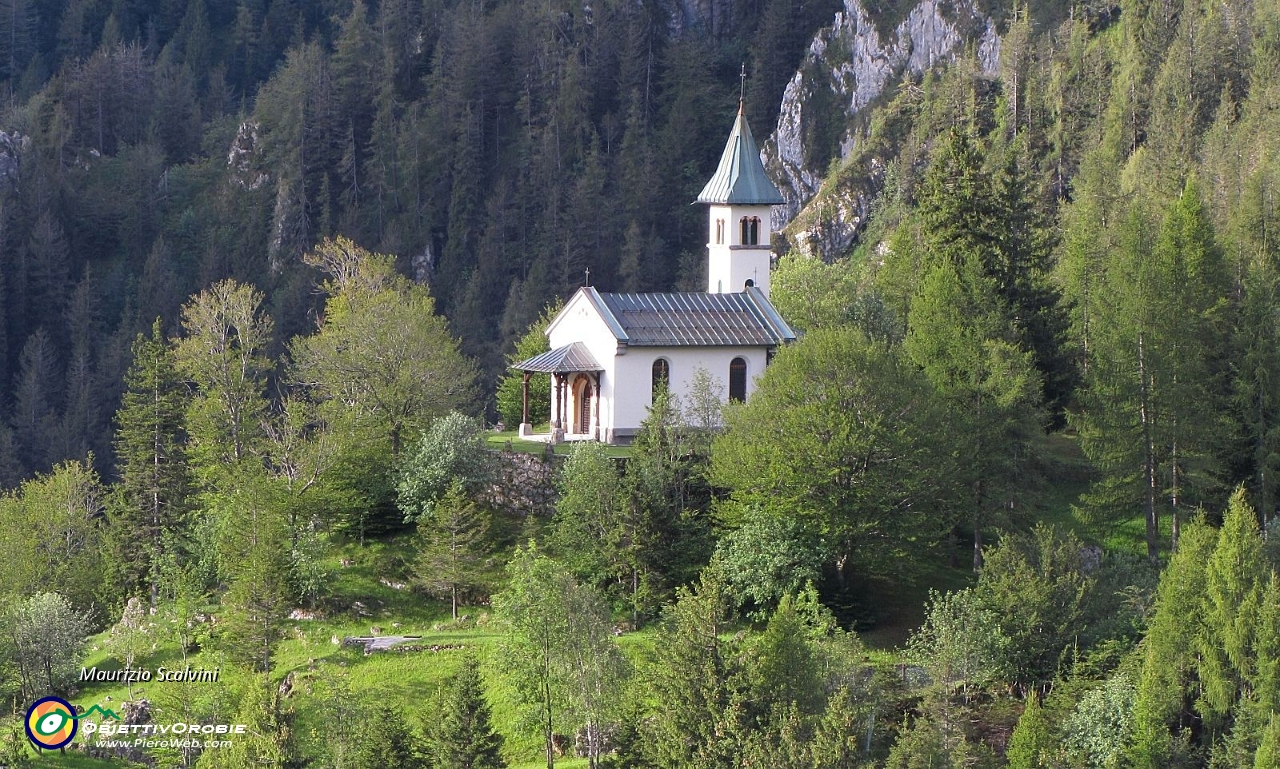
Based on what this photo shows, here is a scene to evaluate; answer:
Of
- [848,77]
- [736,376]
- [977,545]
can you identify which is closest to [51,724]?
[736,376]

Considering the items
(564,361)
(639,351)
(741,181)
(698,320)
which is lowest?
(564,361)

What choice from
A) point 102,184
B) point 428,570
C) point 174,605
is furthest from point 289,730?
point 102,184

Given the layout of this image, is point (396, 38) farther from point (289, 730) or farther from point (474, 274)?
point (289, 730)

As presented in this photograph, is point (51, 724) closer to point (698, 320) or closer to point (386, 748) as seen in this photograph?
point (386, 748)

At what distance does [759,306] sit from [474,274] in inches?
3341

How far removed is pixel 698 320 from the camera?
65188 mm

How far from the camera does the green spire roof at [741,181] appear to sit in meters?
70.8

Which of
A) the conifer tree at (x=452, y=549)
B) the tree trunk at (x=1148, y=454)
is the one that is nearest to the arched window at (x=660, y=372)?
the conifer tree at (x=452, y=549)

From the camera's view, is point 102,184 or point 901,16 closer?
point 901,16

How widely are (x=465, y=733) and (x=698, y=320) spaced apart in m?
22.8

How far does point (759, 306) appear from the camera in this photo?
66125mm

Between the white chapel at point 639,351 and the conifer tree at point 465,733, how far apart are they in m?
18.7

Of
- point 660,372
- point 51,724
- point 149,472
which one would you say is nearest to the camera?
point 51,724

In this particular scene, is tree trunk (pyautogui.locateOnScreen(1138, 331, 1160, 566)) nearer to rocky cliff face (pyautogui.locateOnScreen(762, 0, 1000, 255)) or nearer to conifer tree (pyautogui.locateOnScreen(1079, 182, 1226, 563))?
conifer tree (pyautogui.locateOnScreen(1079, 182, 1226, 563))
